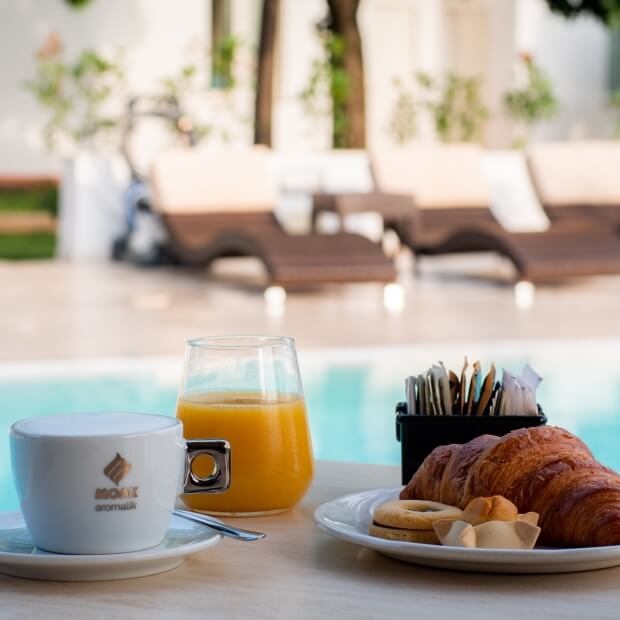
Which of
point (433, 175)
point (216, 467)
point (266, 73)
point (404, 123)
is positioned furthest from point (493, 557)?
point (404, 123)

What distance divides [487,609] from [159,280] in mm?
9293

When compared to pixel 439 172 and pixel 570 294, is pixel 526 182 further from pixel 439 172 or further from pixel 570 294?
pixel 570 294

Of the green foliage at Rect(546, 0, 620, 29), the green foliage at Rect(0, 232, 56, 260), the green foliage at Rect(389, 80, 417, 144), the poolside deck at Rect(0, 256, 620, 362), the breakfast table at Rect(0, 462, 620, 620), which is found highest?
the green foliage at Rect(546, 0, 620, 29)

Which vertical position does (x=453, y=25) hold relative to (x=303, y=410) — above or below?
above

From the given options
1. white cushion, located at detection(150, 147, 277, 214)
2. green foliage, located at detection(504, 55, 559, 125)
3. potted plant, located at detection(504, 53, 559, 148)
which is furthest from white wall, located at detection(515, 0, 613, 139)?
white cushion, located at detection(150, 147, 277, 214)

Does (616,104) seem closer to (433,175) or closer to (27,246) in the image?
(27,246)

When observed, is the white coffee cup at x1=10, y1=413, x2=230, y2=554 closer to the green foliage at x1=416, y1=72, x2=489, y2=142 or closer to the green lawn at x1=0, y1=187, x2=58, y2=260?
the green lawn at x1=0, y1=187, x2=58, y2=260

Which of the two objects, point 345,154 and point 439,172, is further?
point 345,154

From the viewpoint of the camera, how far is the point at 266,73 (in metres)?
12.9

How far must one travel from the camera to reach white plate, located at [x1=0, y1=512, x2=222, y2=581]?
3.66 ft

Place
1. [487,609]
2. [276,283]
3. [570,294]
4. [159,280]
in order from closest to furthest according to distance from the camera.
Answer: [487,609] → [276,283] → [570,294] → [159,280]

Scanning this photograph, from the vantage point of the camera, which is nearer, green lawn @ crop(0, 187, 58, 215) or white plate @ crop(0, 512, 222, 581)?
white plate @ crop(0, 512, 222, 581)

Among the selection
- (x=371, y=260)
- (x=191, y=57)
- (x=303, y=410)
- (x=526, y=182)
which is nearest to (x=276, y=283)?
(x=371, y=260)

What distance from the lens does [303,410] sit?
1400 millimetres
